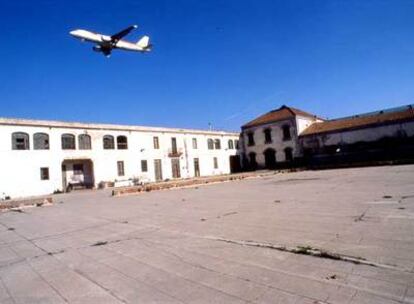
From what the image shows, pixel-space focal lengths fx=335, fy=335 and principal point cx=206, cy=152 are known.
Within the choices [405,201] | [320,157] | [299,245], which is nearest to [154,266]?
[299,245]

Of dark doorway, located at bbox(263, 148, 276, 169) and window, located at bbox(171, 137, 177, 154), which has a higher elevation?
window, located at bbox(171, 137, 177, 154)

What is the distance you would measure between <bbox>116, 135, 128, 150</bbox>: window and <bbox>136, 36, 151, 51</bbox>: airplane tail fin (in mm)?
11140

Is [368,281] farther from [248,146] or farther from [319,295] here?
[248,146]

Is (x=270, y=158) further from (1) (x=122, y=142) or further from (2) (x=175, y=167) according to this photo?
(1) (x=122, y=142)

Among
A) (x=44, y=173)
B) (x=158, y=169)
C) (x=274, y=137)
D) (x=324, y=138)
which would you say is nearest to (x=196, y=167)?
(x=158, y=169)

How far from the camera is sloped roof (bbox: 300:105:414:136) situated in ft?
99.9

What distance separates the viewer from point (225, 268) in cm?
444

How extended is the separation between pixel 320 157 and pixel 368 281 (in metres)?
33.6

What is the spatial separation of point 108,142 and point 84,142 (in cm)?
245

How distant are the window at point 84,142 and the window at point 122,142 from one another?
2955 millimetres

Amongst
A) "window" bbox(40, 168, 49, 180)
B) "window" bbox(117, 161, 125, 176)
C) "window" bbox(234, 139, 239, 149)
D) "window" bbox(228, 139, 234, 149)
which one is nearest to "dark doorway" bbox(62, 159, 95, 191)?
"window" bbox(40, 168, 49, 180)

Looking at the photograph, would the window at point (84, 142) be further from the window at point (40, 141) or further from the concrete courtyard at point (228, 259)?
the concrete courtyard at point (228, 259)

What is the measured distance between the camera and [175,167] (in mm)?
37375

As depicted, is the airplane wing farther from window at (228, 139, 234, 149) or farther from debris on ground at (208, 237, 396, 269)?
window at (228, 139, 234, 149)
